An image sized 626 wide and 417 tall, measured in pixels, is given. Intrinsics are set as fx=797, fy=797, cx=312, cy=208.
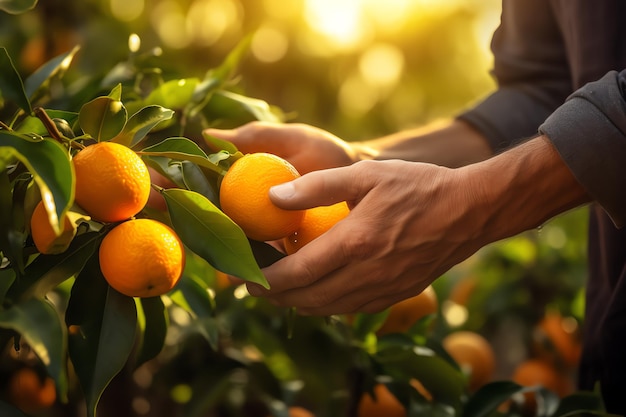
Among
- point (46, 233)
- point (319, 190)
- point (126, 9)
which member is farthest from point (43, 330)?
point (126, 9)

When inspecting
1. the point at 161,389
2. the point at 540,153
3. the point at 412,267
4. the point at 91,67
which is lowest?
the point at 161,389

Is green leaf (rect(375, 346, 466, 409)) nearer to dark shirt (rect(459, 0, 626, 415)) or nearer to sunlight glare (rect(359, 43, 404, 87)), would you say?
dark shirt (rect(459, 0, 626, 415))

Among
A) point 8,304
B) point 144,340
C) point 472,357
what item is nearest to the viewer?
point 8,304

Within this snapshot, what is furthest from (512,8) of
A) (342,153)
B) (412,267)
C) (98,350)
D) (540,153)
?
(98,350)

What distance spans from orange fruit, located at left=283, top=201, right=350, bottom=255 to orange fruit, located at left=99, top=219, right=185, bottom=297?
197 millimetres

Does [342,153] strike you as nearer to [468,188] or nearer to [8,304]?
[468,188]

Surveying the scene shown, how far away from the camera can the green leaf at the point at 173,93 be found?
1008 mm

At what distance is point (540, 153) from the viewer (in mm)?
949

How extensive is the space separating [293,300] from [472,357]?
68 cm

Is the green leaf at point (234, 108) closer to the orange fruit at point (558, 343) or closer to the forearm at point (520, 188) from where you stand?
the forearm at point (520, 188)

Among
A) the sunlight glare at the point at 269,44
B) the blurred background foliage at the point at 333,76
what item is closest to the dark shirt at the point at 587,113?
the blurred background foliage at the point at 333,76

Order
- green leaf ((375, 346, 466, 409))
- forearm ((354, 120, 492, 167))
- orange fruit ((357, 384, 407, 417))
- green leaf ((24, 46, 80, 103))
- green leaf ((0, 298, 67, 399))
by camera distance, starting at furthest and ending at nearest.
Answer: forearm ((354, 120, 492, 167))
orange fruit ((357, 384, 407, 417))
green leaf ((375, 346, 466, 409))
green leaf ((24, 46, 80, 103))
green leaf ((0, 298, 67, 399))

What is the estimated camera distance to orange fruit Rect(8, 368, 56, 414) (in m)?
1.24

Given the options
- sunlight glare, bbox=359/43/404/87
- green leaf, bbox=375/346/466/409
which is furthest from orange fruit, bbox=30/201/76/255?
sunlight glare, bbox=359/43/404/87
